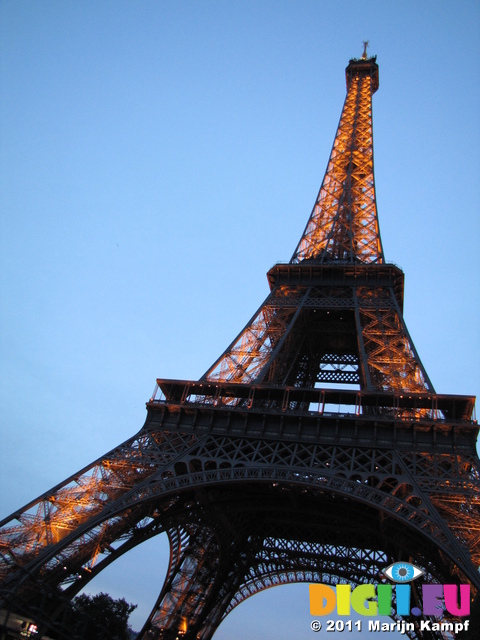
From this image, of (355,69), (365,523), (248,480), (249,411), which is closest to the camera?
(248,480)

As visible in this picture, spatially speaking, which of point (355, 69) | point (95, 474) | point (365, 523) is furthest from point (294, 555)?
point (355, 69)

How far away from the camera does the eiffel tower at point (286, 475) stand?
67.4ft

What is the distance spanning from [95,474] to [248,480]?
250 inches

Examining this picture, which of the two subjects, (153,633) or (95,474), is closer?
(95,474)

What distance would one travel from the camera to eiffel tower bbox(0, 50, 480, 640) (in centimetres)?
2053

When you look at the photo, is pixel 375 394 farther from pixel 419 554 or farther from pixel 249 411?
pixel 419 554

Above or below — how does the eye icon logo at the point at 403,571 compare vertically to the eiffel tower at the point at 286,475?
below

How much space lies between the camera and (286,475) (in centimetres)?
2191

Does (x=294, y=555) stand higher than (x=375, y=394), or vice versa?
(x=375, y=394)

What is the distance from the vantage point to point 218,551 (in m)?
33.5

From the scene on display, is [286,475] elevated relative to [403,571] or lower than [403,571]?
elevated

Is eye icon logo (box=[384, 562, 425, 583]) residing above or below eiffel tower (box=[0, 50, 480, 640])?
below

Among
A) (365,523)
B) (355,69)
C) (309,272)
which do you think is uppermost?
(355,69)

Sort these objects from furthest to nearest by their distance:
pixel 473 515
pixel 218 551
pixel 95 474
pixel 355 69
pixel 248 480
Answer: pixel 355 69 → pixel 218 551 → pixel 95 474 → pixel 248 480 → pixel 473 515
